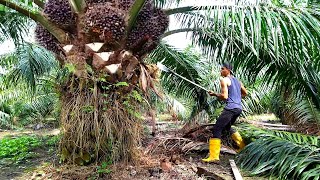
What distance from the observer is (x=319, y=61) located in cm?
477

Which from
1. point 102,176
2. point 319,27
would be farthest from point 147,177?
point 319,27

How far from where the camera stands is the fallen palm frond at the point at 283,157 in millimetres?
3683

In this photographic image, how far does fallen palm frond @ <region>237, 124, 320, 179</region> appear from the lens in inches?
145

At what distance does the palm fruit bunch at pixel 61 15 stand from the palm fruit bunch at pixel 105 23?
0.29 m

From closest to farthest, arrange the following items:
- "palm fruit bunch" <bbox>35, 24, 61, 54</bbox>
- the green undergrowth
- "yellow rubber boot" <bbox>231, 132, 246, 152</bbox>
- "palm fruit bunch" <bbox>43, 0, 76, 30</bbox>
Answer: "palm fruit bunch" <bbox>43, 0, 76, 30</bbox>, "palm fruit bunch" <bbox>35, 24, 61, 54</bbox>, the green undergrowth, "yellow rubber boot" <bbox>231, 132, 246, 152</bbox>

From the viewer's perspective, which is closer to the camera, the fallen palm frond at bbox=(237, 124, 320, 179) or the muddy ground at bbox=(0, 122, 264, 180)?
the fallen palm frond at bbox=(237, 124, 320, 179)

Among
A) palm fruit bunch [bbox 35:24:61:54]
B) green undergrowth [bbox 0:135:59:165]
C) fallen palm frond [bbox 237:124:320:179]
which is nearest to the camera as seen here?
fallen palm frond [bbox 237:124:320:179]

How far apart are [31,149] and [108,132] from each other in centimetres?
305

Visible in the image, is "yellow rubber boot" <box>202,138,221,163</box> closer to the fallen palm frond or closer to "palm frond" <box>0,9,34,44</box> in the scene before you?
the fallen palm frond

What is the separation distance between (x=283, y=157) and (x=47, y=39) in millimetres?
3508

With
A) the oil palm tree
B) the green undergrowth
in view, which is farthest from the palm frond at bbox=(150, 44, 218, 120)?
the green undergrowth

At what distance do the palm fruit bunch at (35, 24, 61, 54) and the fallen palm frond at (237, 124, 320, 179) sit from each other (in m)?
3.03

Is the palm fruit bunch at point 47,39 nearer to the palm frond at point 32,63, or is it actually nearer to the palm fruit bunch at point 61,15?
the palm fruit bunch at point 61,15

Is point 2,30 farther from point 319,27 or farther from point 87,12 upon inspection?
point 319,27
